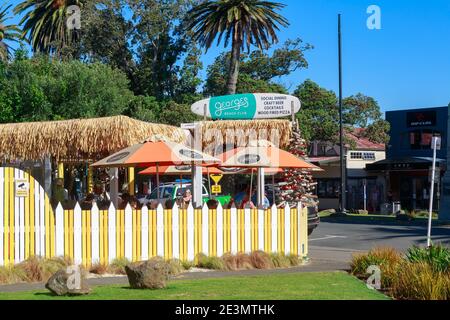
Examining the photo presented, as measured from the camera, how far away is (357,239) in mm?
20734

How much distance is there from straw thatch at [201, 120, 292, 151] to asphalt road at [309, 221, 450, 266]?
2.99 metres

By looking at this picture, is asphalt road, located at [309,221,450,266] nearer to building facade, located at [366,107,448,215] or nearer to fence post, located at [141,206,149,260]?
fence post, located at [141,206,149,260]

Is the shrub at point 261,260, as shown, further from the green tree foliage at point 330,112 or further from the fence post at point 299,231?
the green tree foliage at point 330,112

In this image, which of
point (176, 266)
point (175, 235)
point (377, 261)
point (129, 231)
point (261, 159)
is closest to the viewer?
point (377, 261)

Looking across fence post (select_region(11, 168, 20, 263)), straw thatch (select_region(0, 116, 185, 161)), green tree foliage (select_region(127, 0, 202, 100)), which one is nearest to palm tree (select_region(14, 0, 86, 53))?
green tree foliage (select_region(127, 0, 202, 100))

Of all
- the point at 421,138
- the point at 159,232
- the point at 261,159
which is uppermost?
the point at 421,138

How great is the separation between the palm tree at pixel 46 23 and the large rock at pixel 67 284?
37.0m

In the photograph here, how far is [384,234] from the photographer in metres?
22.2

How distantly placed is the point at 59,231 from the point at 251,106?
6594 mm

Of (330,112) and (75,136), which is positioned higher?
(330,112)

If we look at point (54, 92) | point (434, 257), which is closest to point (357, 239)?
point (434, 257)

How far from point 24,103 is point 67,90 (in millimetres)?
2228

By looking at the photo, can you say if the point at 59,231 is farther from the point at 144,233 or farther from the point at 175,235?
the point at 175,235

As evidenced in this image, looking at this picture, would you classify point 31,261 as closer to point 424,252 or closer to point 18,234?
point 18,234
